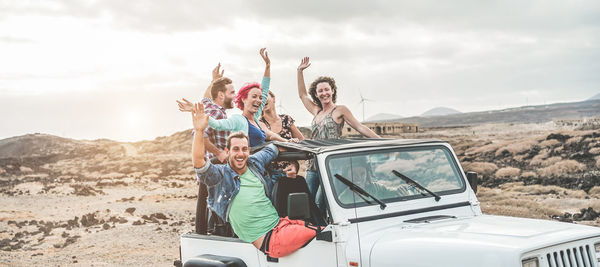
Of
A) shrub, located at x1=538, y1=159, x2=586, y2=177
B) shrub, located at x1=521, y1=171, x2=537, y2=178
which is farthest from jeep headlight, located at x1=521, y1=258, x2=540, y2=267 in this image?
shrub, located at x1=538, y1=159, x2=586, y2=177

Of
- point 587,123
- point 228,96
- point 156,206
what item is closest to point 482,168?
point 156,206

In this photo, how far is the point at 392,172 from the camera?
209 inches

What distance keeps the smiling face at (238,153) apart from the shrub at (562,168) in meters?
25.5

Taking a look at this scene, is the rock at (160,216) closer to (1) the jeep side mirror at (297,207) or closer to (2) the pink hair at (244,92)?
(2) the pink hair at (244,92)

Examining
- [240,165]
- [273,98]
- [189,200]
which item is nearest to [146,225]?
[189,200]

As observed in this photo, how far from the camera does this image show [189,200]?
28875 millimetres

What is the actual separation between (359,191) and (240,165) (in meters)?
1.07

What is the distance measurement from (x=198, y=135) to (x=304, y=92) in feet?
9.90

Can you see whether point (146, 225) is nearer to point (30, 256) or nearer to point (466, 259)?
point (30, 256)

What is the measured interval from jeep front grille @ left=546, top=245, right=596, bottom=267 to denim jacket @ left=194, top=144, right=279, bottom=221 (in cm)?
242

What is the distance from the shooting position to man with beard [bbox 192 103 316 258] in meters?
5.14

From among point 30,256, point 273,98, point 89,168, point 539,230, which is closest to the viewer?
point 539,230

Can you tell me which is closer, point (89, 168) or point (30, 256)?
point (30, 256)

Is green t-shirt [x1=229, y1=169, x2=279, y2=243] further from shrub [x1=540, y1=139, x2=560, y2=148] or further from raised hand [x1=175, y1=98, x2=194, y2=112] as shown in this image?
shrub [x1=540, y1=139, x2=560, y2=148]
